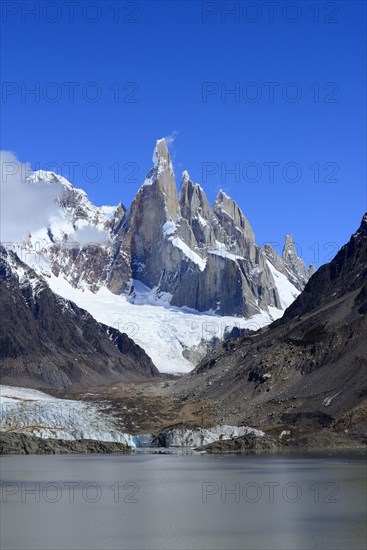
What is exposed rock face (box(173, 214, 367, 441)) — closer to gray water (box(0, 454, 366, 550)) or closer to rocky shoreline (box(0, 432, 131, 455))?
rocky shoreline (box(0, 432, 131, 455))

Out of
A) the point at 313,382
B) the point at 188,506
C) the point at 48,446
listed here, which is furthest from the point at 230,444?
the point at 188,506

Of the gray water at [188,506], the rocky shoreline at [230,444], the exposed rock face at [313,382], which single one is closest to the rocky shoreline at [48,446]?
the rocky shoreline at [230,444]

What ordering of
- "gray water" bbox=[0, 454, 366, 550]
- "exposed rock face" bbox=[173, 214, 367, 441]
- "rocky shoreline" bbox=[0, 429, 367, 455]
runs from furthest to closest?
1. "exposed rock face" bbox=[173, 214, 367, 441]
2. "rocky shoreline" bbox=[0, 429, 367, 455]
3. "gray water" bbox=[0, 454, 366, 550]

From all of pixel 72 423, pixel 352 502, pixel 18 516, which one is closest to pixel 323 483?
pixel 352 502

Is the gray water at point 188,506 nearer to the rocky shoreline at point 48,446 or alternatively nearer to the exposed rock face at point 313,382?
the rocky shoreline at point 48,446

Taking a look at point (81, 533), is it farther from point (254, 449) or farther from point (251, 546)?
point (254, 449)

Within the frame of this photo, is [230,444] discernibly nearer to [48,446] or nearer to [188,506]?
[48,446]

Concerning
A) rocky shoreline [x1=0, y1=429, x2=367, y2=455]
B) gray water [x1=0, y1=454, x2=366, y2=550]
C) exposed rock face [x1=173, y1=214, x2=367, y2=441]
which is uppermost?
exposed rock face [x1=173, y1=214, x2=367, y2=441]

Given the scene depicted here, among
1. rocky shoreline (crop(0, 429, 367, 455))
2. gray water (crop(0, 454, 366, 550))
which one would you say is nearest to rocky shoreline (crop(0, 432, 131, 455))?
rocky shoreline (crop(0, 429, 367, 455))
